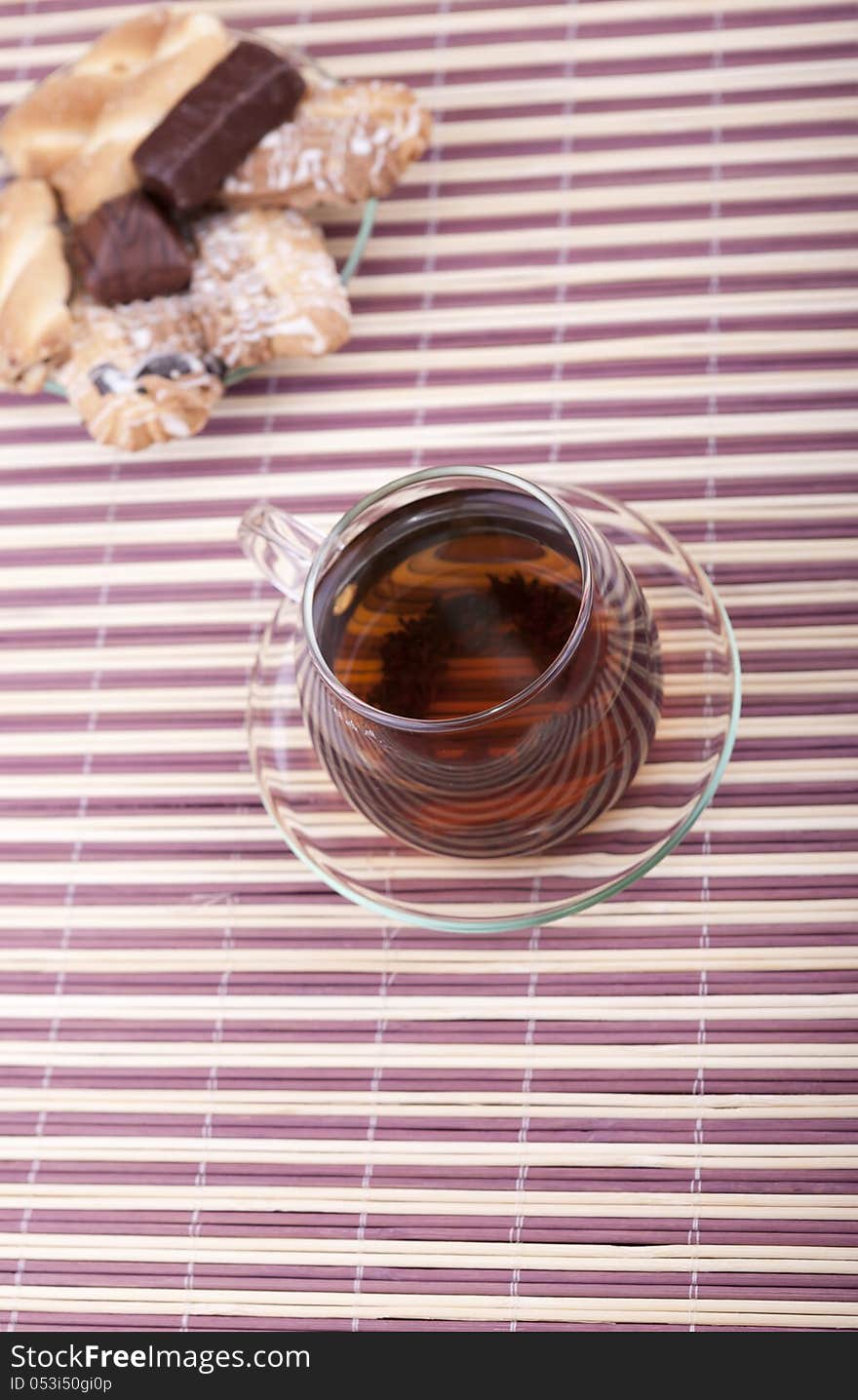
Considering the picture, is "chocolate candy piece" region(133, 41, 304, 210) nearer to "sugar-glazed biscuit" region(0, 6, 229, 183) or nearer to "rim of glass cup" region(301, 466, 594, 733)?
"sugar-glazed biscuit" region(0, 6, 229, 183)

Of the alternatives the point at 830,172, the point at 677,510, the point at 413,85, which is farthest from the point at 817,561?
the point at 413,85

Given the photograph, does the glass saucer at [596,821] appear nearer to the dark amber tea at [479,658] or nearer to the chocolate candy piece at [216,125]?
the dark amber tea at [479,658]

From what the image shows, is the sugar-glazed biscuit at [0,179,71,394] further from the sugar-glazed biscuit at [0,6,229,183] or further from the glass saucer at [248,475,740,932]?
the glass saucer at [248,475,740,932]

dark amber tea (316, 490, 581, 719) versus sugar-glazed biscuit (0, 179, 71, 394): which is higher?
sugar-glazed biscuit (0, 179, 71, 394)

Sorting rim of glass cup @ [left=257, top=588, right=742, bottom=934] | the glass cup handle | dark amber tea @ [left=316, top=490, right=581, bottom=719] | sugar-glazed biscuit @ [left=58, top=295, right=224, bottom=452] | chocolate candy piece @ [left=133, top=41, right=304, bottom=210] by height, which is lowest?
rim of glass cup @ [left=257, top=588, right=742, bottom=934]

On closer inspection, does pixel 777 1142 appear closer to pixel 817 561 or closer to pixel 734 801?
pixel 734 801

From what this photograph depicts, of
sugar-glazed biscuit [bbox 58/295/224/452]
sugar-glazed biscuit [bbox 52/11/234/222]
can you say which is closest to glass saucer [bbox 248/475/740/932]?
sugar-glazed biscuit [bbox 58/295/224/452]

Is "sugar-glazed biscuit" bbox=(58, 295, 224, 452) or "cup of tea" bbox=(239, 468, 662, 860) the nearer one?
"cup of tea" bbox=(239, 468, 662, 860)
